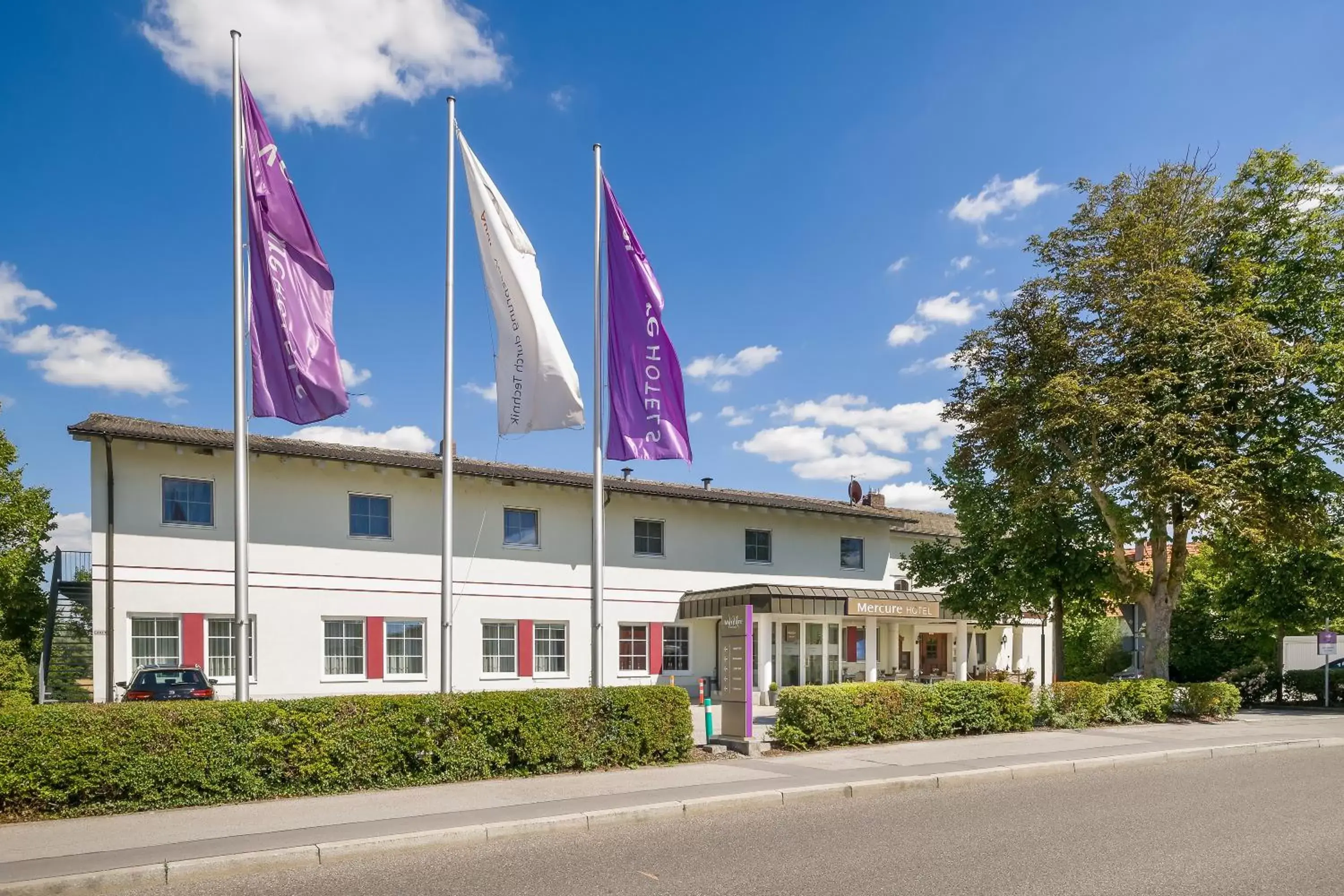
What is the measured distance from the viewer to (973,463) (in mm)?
24344

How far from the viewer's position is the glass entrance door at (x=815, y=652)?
29.8 meters

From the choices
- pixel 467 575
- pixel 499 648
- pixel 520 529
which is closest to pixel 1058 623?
pixel 520 529

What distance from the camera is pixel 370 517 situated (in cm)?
2478

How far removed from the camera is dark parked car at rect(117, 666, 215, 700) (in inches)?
733

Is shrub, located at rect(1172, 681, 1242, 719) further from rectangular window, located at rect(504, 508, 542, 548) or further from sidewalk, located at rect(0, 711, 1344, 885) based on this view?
rectangular window, located at rect(504, 508, 542, 548)

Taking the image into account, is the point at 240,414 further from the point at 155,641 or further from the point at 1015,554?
the point at 1015,554

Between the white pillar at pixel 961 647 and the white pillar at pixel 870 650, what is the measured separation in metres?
2.82

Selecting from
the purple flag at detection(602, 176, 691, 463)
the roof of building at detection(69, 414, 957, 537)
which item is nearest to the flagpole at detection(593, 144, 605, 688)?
the purple flag at detection(602, 176, 691, 463)

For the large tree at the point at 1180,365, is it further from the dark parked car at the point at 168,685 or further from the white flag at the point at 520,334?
the dark parked car at the point at 168,685

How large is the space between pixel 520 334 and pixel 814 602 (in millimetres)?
16273

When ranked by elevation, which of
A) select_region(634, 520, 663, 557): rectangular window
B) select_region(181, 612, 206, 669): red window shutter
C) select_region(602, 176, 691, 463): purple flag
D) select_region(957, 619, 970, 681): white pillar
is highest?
select_region(602, 176, 691, 463): purple flag

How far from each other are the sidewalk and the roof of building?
8.75 m

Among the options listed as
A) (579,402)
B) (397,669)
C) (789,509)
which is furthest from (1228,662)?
(579,402)

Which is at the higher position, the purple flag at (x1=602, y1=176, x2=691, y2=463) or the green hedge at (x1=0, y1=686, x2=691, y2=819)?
the purple flag at (x1=602, y1=176, x2=691, y2=463)
